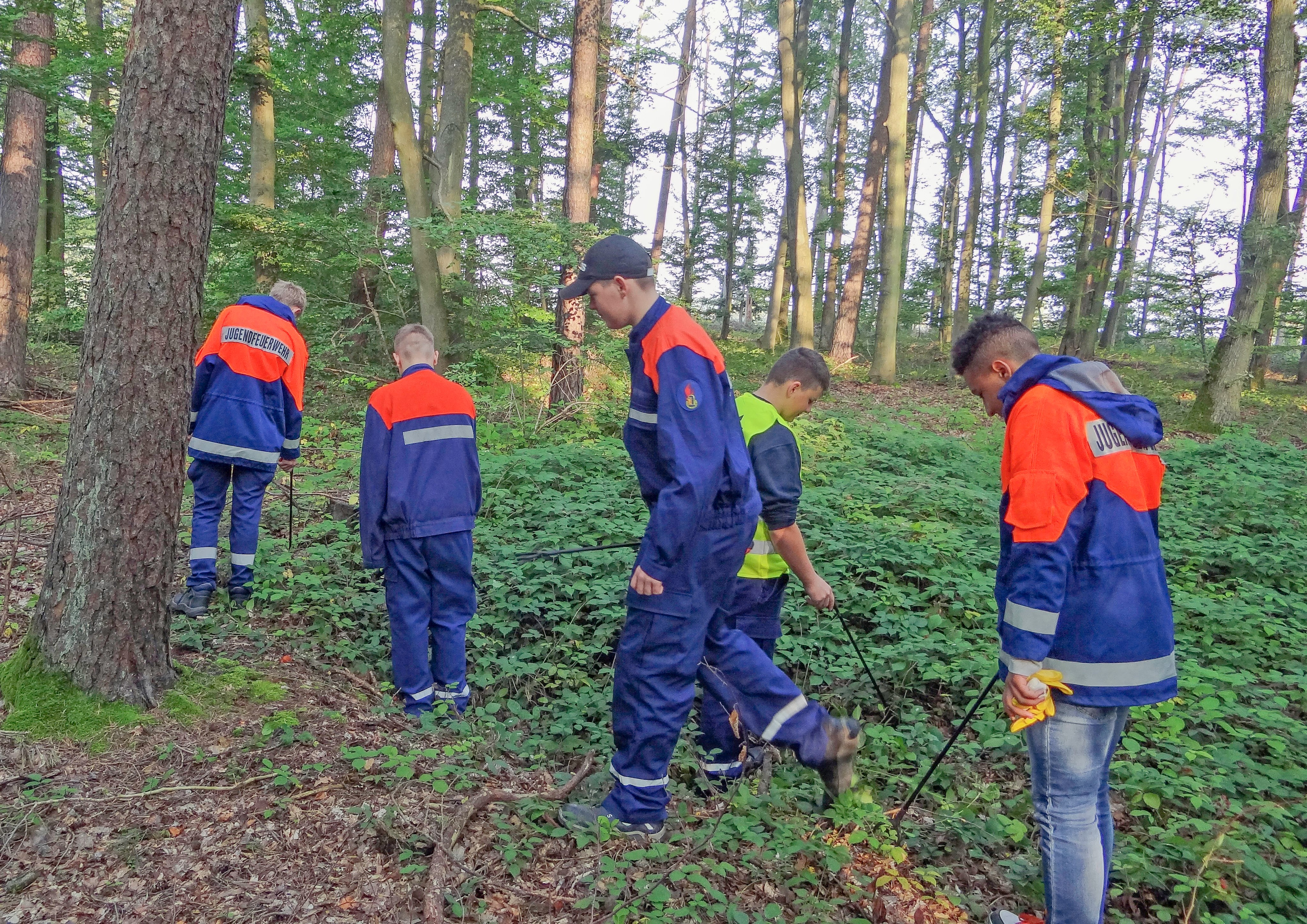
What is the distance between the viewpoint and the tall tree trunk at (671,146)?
71.3ft

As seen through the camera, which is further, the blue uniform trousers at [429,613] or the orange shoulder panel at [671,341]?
the blue uniform trousers at [429,613]

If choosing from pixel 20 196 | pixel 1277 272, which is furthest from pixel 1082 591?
pixel 1277 272

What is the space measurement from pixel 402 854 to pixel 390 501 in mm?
2005

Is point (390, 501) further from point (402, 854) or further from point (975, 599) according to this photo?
point (975, 599)

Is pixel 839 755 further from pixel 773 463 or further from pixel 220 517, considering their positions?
pixel 220 517

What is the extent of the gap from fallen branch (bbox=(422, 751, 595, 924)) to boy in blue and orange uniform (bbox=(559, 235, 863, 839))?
0.19 m

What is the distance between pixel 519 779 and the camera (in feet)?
11.3

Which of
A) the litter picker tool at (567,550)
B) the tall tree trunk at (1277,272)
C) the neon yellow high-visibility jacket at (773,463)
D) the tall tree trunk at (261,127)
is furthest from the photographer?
the tall tree trunk at (1277,272)

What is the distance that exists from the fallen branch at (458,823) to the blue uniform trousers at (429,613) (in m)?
1.08

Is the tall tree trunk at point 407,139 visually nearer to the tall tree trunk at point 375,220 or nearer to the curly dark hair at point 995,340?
the tall tree trunk at point 375,220

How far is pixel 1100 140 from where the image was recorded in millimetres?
18609

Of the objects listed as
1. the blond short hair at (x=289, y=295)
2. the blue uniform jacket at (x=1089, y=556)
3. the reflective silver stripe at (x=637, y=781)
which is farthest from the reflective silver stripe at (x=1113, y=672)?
the blond short hair at (x=289, y=295)

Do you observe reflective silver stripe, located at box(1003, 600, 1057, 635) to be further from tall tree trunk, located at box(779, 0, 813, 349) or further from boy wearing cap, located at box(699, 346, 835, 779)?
tall tree trunk, located at box(779, 0, 813, 349)

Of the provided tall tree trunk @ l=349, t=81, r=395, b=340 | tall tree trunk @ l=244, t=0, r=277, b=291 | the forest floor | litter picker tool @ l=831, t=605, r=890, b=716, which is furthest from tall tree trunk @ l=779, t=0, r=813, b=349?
litter picker tool @ l=831, t=605, r=890, b=716
